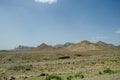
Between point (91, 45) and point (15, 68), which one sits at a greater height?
point (91, 45)

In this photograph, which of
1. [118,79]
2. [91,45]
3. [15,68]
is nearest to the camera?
[118,79]

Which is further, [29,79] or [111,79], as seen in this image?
[29,79]

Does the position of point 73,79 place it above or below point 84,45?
below

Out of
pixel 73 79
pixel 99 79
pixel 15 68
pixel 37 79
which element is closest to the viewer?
pixel 99 79

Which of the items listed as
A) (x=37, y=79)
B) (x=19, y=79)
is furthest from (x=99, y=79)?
(x=19, y=79)

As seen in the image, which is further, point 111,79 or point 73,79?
point 73,79

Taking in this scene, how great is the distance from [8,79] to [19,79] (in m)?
1.18

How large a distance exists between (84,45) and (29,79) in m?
141

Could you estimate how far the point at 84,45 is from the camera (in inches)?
6580

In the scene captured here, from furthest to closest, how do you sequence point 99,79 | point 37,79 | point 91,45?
point 91,45 → point 37,79 → point 99,79

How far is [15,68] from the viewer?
4281cm

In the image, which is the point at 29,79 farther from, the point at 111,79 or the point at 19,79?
the point at 111,79

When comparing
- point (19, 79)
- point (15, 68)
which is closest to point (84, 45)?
point (15, 68)

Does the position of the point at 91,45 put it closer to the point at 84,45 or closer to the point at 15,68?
the point at 84,45
